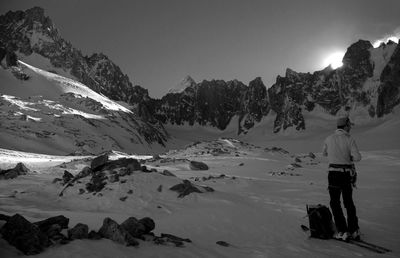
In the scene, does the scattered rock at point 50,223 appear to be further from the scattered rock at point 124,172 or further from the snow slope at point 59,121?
the snow slope at point 59,121

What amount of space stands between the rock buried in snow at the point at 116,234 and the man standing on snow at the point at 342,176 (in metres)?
4.91

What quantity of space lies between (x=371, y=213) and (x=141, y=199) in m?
7.91

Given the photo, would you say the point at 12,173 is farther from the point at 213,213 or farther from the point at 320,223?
the point at 320,223

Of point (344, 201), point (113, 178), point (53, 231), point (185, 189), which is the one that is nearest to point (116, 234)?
point (53, 231)

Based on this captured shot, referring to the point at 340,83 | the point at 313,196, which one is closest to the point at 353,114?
the point at 340,83

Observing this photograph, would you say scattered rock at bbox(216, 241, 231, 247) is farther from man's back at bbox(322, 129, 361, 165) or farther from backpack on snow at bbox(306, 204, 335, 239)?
man's back at bbox(322, 129, 361, 165)

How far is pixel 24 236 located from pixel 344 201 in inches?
276

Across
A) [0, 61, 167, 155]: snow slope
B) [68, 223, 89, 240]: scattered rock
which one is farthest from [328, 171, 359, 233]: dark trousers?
[0, 61, 167, 155]: snow slope

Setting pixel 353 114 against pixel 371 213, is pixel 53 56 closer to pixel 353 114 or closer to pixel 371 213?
pixel 353 114

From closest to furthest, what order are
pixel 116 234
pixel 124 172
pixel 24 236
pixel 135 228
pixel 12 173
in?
pixel 24 236 < pixel 116 234 < pixel 135 228 < pixel 124 172 < pixel 12 173

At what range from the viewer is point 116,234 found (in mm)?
6812

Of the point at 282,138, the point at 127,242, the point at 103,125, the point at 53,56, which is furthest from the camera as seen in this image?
the point at 53,56

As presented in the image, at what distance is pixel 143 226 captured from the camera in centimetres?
777

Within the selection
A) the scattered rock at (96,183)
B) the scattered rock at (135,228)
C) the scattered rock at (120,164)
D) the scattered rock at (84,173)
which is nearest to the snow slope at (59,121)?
the scattered rock at (120,164)
